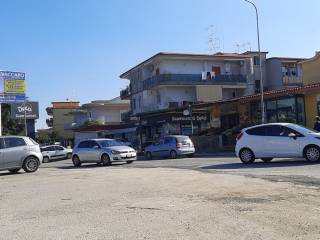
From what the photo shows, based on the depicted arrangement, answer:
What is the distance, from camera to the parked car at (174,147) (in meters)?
33.8

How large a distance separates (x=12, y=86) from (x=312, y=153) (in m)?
23.0

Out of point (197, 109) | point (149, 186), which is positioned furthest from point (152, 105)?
point (149, 186)

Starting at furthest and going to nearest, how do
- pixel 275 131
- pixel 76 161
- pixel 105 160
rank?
pixel 76 161
pixel 105 160
pixel 275 131

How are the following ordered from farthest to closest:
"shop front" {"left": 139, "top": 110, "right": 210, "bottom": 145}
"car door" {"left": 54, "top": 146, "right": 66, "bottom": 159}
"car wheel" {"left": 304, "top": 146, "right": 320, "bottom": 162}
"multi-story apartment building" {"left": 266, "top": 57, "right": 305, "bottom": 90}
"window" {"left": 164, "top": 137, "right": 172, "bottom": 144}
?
"multi-story apartment building" {"left": 266, "top": 57, "right": 305, "bottom": 90}
"shop front" {"left": 139, "top": 110, "right": 210, "bottom": 145}
"car door" {"left": 54, "top": 146, "right": 66, "bottom": 159}
"window" {"left": 164, "top": 137, "right": 172, "bottom": 144}
"car wheel" {"left": 304, "top": 146, "right": 320, "bottom": 162}

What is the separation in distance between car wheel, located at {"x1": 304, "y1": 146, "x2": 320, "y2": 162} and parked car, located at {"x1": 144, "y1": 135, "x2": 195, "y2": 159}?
13.9 meters

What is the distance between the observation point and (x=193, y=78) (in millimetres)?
65250

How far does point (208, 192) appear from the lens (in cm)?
1259

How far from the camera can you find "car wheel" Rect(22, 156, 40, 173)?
78.4 feet

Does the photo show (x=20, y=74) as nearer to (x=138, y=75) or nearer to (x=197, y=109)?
(x=197, y=109)

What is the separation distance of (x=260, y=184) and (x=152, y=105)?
54998mm

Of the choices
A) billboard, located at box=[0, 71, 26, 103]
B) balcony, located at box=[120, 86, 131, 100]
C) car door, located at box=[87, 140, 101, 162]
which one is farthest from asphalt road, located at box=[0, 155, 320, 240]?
balcony, located at box=[120, 86, 131, 100]

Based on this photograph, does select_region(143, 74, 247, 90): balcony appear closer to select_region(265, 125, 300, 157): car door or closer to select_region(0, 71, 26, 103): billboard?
select_region(0, 71, 26, 103): billboard

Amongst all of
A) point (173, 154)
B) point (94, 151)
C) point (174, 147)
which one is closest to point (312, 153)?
point (94, 151)

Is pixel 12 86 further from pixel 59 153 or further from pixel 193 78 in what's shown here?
pixel 193 78
